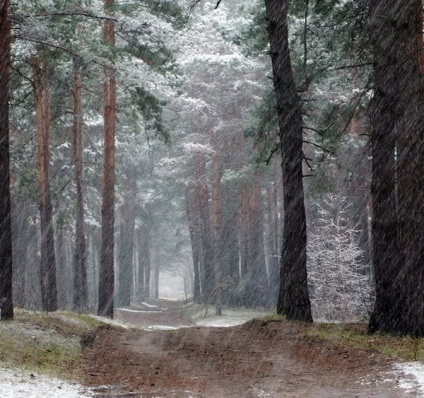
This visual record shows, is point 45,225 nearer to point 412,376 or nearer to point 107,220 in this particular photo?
point 107,220

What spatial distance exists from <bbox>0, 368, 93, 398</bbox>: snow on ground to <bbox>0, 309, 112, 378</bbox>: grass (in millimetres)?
481

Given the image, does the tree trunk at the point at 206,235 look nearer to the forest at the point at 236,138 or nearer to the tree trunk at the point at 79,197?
the forest at the point at 236,138

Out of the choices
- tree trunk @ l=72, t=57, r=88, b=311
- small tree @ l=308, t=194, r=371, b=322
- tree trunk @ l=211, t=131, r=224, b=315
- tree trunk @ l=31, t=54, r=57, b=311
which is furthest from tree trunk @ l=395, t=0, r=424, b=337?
tree trunk @ l=211, t=131, r=224, b=315

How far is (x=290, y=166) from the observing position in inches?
639

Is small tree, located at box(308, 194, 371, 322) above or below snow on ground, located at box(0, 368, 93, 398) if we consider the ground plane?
above

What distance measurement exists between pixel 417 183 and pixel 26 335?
7409 millimetres

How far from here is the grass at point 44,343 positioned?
10.2 meters

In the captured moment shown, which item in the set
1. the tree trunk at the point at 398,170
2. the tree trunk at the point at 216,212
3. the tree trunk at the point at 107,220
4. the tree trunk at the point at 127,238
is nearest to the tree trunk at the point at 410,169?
the tree trunk at the point at 398,170

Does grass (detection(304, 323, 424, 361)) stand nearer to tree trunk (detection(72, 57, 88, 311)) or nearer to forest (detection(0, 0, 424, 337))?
forest (detection(0, 0, 424, 337))

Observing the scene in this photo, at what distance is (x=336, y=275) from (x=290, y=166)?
11.6 metres

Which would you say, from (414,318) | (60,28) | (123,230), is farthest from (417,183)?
(123,230)

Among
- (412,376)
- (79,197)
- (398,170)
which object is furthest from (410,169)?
(79,197)

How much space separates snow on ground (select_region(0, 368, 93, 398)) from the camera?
8.00 meters

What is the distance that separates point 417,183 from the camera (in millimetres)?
12156
